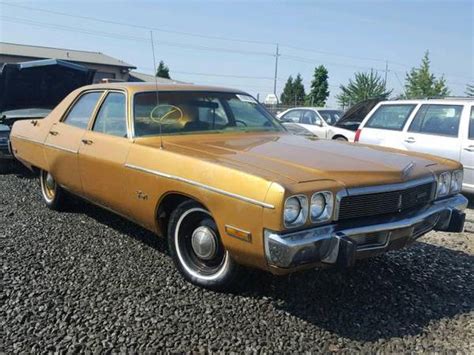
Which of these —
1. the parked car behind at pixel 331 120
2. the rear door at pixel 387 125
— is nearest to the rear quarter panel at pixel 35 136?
the rear door at pixel 387 125

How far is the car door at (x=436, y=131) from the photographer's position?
6668mm

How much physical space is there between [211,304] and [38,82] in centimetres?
674

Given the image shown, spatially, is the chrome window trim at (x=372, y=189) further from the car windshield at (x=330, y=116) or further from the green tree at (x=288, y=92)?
the green tree at (x=288, y=92)

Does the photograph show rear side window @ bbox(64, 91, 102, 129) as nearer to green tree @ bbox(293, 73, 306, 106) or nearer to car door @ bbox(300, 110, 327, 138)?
car door @ bbox(300, 110, 327, 138)

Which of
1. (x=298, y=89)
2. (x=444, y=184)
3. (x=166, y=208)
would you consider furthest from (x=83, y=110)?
(x=298, y=89)

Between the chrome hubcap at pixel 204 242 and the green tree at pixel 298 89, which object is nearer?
the chrome hubcap at pixel 204 242

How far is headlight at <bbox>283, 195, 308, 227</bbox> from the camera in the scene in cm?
269

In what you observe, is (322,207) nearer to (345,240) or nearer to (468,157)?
(345,240)

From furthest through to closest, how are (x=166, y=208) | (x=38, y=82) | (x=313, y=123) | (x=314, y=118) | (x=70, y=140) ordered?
1. (x=314, y=118)
2. (x=313, y=123)
3. (x=38, y=82)
4. (x=70, y=140)
5. (x=166, y=208)

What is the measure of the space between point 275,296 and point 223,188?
91cm

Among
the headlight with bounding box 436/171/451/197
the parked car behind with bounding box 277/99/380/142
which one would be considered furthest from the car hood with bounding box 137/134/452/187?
the parked car behind with bounding box 277/99/380/142

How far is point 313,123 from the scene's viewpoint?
12.4 metres

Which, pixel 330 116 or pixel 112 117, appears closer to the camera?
pixel 112 117

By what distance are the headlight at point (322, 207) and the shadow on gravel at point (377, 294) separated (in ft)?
2.27
